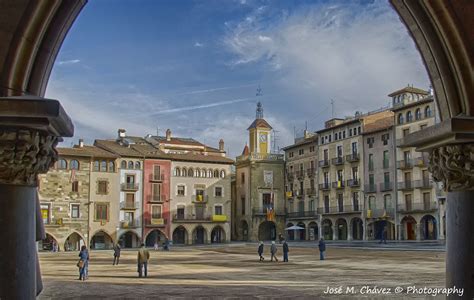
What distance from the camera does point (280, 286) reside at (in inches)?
693

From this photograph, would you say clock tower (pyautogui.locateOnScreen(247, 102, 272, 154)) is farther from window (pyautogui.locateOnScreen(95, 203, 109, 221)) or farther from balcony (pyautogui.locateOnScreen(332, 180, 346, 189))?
window (pyautogui.locateOnScreen(95, 203, 109, 221))

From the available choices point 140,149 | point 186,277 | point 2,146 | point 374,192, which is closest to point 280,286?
point 186,277

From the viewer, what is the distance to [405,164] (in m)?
58.8

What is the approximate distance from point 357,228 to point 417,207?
36.4 feet

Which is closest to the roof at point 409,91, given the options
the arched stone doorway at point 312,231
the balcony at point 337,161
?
the balcony at point 337,161

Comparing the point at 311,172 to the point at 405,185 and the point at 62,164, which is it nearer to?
the point at 405,185

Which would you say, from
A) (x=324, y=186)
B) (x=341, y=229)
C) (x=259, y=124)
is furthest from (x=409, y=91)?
(x=259, y=124)

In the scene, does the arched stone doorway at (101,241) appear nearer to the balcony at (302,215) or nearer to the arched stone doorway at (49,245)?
the arched stone doorway at (49,245)

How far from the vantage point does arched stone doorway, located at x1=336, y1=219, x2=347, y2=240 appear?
226 feet

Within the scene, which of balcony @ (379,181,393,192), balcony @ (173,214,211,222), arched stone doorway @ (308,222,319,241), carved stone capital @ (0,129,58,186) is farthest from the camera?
arched stone doorway @ (308,222,319,241)

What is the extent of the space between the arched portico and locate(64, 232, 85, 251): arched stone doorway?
57.3 m

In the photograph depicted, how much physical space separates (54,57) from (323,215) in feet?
216

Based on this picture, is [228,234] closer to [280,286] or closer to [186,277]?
[186,277]

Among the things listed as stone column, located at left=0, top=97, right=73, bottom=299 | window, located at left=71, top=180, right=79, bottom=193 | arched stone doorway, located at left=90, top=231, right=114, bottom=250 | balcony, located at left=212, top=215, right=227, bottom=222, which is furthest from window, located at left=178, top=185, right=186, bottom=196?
stone column, located at left=0, top=97, right=73, bottom=299
